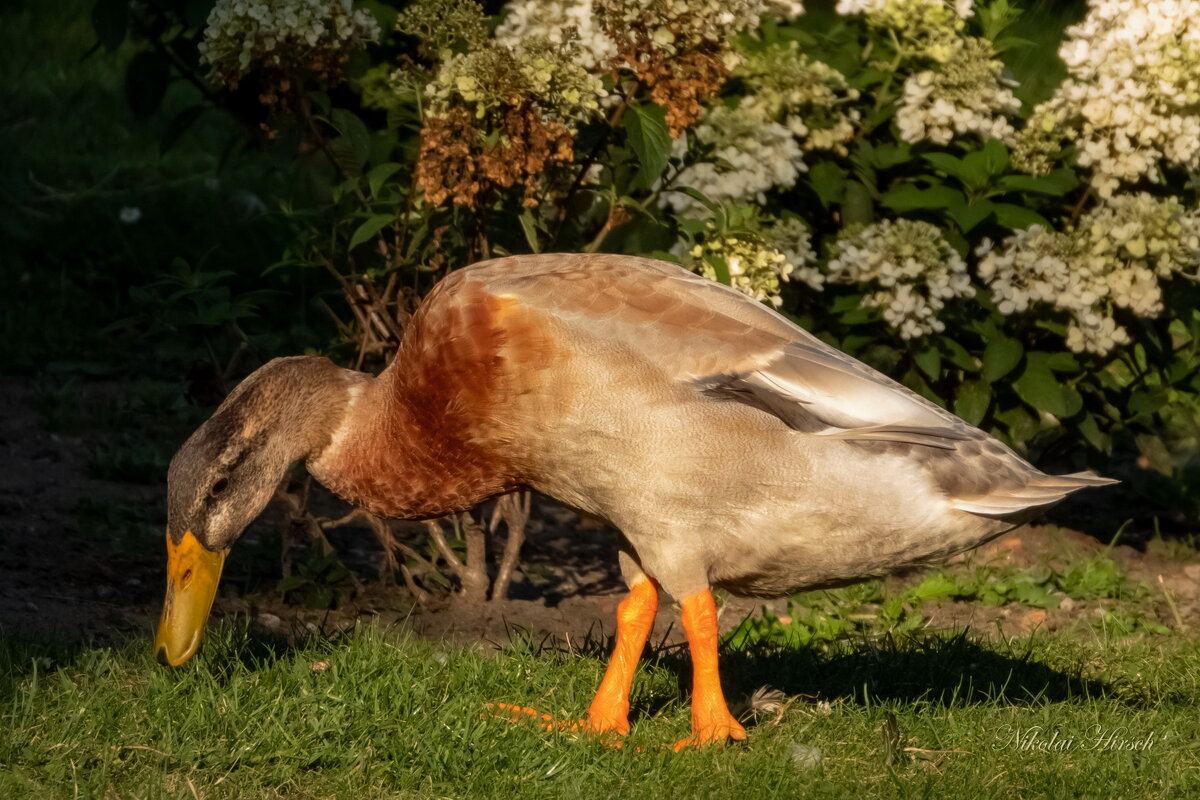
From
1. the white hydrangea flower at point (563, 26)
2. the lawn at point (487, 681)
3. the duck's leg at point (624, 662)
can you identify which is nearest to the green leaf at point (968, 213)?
the white hydrangea flower at point (563, 26)

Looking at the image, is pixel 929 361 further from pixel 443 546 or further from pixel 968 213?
pixel 443 546

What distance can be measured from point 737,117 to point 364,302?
1.39m

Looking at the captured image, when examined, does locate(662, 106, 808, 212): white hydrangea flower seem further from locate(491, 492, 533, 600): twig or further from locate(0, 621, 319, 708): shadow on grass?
locate(0, 621, 319, 708): shadow on grass

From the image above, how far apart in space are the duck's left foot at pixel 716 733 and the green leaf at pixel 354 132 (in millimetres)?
2058

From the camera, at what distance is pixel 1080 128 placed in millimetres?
5574

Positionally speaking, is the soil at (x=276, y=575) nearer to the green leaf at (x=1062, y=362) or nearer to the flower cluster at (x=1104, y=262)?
the green leaf at (x=1062, y=362)

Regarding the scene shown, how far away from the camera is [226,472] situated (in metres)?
3.79

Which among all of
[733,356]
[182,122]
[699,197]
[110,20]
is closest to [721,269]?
[699,197]

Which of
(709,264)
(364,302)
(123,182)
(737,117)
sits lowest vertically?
(123,182)

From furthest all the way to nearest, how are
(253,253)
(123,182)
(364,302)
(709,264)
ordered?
(123,182), (253,253), (364,302), (709,264)

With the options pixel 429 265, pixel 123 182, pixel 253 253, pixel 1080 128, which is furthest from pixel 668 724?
pixel 123 182

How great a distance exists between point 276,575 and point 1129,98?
338 centimetres

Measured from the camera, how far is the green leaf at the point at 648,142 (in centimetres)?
446

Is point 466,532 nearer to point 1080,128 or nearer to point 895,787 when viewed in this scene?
point 895,787
